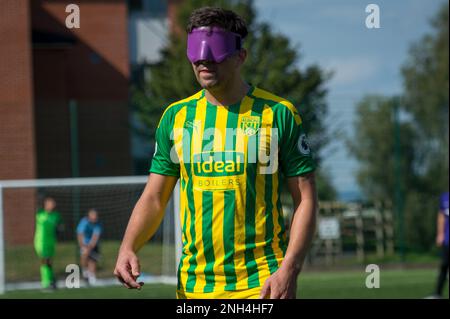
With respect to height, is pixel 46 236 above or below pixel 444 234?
below

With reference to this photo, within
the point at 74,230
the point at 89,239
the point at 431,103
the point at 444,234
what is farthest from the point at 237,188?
the point at 431,103

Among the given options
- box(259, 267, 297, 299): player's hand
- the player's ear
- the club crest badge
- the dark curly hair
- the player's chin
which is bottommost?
box(259, 267, 297, 299): player's hand

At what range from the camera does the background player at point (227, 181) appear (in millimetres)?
3807

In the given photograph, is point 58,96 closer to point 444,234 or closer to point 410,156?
point 410,156

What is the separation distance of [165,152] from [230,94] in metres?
0.39

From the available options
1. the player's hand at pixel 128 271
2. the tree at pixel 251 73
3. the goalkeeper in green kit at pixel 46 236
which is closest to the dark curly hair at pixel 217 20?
the player's hand at pixel 128 271

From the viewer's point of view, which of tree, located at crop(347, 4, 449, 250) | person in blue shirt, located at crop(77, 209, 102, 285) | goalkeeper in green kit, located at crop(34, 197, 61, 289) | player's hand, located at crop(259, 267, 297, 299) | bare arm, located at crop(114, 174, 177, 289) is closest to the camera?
player's hand, located at crop(259, 267, 297, 299)

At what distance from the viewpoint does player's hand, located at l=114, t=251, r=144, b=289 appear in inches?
147

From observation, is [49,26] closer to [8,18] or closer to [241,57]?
[8,18]

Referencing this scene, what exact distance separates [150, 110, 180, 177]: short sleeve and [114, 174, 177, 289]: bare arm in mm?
30

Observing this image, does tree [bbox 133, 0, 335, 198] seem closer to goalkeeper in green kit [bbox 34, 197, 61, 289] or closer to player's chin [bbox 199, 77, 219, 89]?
goalkeeper in green kit [bbox 34, 197, 61, 289]

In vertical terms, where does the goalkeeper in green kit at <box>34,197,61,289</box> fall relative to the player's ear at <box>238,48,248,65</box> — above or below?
below

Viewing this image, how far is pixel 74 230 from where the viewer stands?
742 inches

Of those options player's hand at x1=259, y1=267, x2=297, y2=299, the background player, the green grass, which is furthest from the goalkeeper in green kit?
player's hand at x1=259, y1=267, x2=297, y2=299
